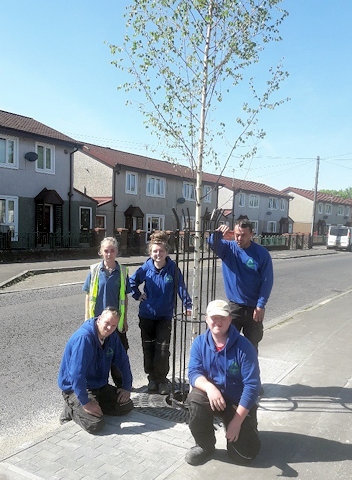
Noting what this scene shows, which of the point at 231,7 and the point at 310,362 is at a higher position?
the point at 231,7

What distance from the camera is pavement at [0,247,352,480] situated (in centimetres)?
289

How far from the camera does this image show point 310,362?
536 cm

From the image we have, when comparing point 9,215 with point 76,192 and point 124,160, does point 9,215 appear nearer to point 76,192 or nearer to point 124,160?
point 76,192

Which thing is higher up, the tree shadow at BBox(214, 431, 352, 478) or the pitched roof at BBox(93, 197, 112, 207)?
the pitched roof at BBox(93, 197, 112, 207)

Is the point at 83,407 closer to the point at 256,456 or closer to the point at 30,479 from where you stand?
the point at 30,479

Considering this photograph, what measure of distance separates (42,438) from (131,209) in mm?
25993

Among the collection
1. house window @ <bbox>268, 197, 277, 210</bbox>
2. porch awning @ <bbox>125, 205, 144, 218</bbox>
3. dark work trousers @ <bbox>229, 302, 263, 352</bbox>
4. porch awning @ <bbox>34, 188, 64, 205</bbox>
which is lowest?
dark work trousers @ <bbox>229, 302, 263, 352</bbox>

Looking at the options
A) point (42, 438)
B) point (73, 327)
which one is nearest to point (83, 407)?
point (42, 438)

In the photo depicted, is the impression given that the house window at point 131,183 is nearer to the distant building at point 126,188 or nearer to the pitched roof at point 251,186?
the distant building at point 126,188

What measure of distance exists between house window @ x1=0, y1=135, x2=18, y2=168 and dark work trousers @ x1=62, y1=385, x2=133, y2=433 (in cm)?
1848

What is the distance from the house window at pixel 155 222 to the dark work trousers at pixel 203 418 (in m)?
28.2

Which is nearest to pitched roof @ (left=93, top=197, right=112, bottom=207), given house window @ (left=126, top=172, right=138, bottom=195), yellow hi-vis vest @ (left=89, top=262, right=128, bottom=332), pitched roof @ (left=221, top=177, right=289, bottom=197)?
house window @ (left=126, top=172, right=138, bottom=195)

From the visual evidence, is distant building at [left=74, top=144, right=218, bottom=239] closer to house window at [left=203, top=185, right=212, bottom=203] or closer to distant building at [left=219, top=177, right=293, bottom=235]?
house window at [left=203, top=185, right=212, bottom=203]

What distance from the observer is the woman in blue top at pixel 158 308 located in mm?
4375
